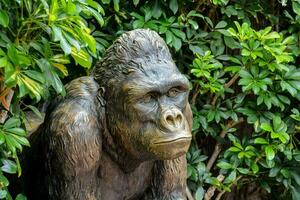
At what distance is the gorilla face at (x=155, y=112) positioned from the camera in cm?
200

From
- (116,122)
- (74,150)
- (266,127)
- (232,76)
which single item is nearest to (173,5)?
(232,76)

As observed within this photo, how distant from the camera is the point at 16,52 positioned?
77.4 inches

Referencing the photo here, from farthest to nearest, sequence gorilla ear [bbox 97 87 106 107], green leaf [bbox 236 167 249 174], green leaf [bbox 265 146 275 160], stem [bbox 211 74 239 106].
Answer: stem [bbox 211 74 239 106], green leaf [bbox 236 167 249 174], green leaf [bbox 265 146 275 160], gorilla ear [bbox 97 87 106 107]

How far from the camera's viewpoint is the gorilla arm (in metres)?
2.09

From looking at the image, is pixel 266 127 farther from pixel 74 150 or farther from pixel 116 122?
pixel 74 150

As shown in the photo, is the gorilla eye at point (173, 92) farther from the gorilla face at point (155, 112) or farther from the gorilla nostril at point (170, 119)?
the gorilla nostril at point (170, 119)

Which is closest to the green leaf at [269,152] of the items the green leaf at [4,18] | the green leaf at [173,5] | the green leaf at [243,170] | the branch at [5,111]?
the green leaf at [243,170]

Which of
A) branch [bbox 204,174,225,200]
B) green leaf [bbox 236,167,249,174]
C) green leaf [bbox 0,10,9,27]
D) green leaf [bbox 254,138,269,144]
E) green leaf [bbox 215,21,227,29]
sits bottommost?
branch [bbox 204,174,225,200]

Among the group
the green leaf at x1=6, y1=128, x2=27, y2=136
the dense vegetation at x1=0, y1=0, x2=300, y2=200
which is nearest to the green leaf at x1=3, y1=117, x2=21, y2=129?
the green leaf at x1=6, y1=128, x2=27, y2=136

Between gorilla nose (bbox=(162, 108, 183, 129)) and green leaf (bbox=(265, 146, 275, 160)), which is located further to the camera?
green leaf (bbox=(265, 146, 275, 160))

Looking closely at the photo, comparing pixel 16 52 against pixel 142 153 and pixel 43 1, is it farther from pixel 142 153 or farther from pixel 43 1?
pixel 142 153

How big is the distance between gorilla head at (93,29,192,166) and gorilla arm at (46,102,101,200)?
0.24ft

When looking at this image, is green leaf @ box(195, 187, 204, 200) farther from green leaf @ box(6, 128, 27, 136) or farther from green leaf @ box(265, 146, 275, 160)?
green leaf @ box(6, 128, 27, 136)

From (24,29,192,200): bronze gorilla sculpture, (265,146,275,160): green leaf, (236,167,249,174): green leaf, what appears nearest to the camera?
(24,29,192,200): bronze gorilla sculpture
